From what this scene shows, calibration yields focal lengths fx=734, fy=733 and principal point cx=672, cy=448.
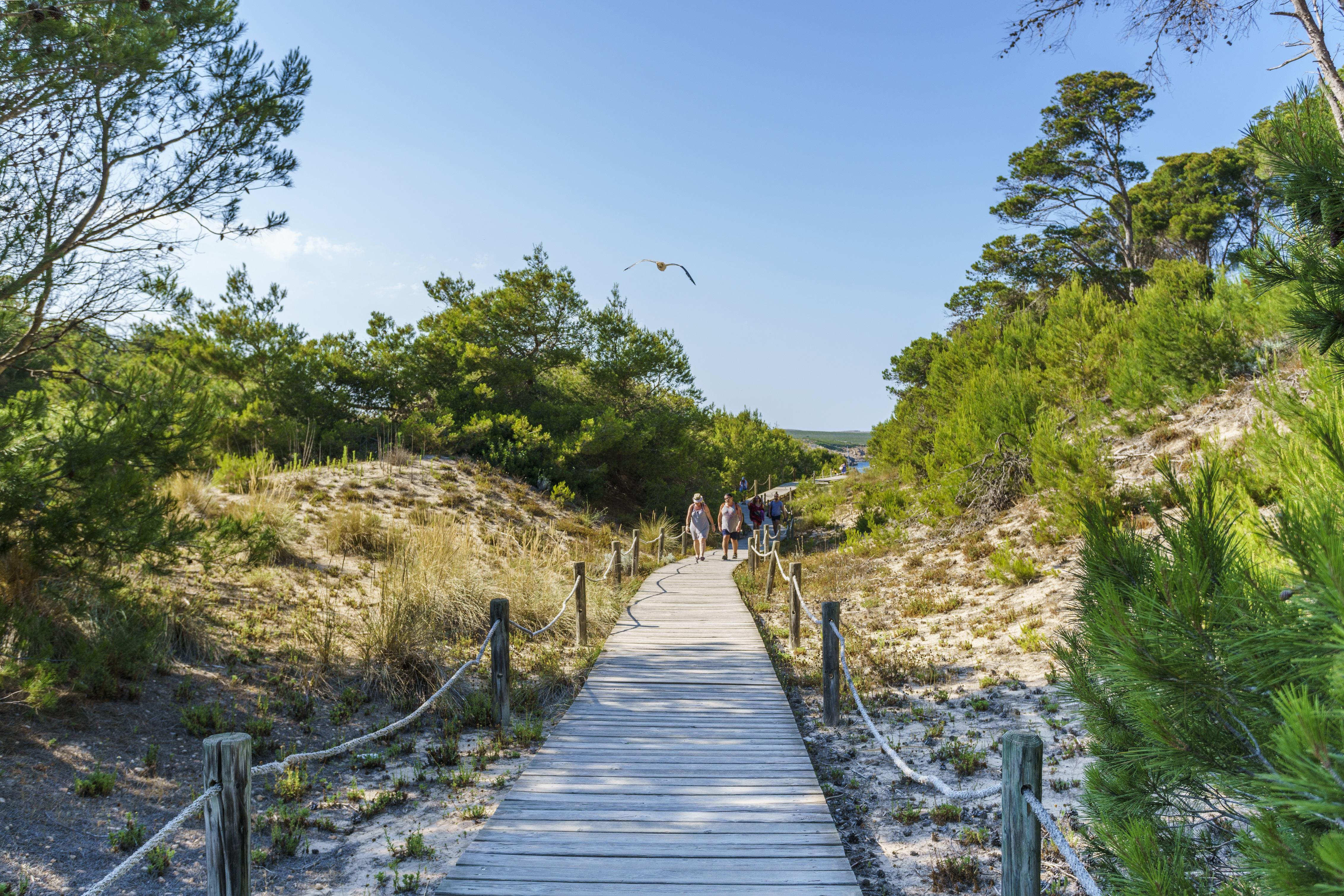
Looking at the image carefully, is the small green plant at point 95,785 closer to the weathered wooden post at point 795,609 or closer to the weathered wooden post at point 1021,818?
the weathered wooden post at point 1021,818

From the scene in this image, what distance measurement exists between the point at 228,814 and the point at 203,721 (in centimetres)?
382

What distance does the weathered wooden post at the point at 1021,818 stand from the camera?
2701 millimetres

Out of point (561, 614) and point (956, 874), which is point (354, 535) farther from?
point (956, 874)

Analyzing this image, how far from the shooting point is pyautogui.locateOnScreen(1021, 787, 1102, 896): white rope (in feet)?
7.29

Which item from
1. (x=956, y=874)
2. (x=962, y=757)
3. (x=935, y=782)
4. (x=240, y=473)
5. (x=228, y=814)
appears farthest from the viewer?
(x=240, y=473)

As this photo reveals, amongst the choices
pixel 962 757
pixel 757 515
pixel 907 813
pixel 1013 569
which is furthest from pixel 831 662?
pixel 757 515

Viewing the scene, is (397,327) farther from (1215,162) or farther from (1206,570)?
(1215,162)

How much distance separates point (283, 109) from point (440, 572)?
5407mm

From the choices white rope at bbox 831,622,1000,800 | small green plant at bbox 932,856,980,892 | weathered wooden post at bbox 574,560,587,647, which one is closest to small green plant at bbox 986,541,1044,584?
white rope at bbox 831,622,1000,800

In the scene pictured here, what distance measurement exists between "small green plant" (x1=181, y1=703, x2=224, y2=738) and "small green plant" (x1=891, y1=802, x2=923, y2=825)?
205 inches

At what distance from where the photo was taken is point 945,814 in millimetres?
4898

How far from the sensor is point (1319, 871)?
1511 mm

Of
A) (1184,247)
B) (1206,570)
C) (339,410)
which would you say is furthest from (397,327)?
(1184,247)

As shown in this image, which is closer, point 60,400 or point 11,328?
point 11,328
